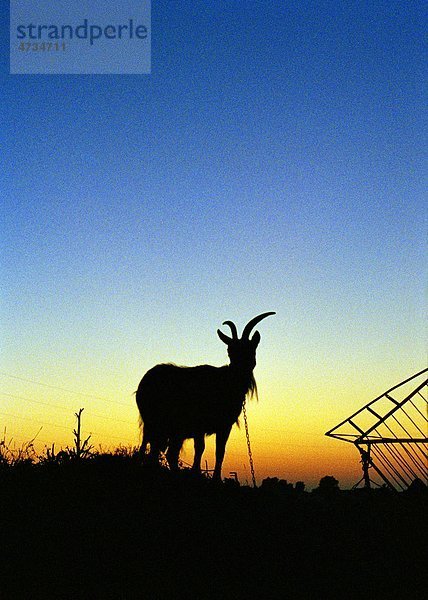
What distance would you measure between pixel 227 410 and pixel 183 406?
1.21m

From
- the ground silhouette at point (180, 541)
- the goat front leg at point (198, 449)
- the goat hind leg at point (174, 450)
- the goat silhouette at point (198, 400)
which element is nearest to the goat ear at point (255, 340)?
the goat silhouette at point (198, 400)

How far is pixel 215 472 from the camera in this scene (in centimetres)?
1429

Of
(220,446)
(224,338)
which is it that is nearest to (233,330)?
(224,338)

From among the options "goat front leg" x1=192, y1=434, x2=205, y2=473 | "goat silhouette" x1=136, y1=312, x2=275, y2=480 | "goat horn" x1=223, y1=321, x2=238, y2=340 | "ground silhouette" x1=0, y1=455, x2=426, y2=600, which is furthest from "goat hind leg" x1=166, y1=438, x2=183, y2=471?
"ground silhouette" x1=0, y1=455, x2=426, y2=600

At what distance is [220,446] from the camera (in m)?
15.1

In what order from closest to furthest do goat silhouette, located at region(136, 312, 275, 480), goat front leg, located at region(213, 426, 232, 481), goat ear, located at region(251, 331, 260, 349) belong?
goat front leg, located at region(213, 426, 232, 481), goat silhouette, located at region(136, 312, 275, 480), goat ear, located at region(251, 331, 260, 349)

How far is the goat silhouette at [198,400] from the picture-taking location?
50.8ft

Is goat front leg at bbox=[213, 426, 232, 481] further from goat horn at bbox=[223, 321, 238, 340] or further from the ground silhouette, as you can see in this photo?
goat horn at bbox=[223, 321, 238, 340]

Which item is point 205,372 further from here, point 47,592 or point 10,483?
point 47,592

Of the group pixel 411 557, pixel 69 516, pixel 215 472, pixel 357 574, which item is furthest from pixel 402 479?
pixel 69 516

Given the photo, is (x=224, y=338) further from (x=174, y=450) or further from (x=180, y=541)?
(x=180, y=541)

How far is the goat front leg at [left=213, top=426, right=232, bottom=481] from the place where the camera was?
1450cm

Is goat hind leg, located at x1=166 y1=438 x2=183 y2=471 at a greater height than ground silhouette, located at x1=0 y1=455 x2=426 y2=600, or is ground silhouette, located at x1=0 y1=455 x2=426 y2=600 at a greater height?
goat hind leg, located at x1=166 y1=438 x2=183 y2=471

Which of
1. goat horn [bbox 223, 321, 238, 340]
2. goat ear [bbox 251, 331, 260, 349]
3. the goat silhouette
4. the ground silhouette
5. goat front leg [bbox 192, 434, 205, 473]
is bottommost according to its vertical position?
the ground silhouette
